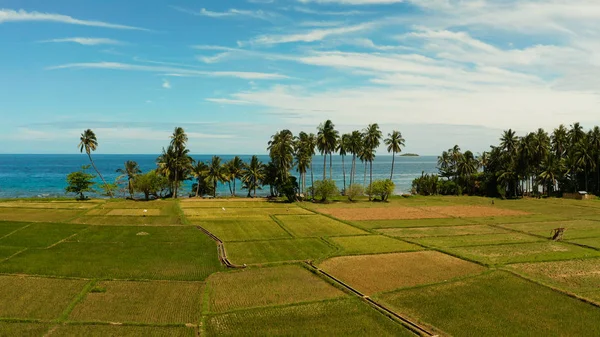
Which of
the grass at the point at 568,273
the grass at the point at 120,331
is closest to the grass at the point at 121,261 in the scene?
the grass at the point at 120,331

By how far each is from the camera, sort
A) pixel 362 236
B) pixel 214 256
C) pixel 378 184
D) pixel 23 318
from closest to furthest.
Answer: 1. pixel 23 318
2. pixel 214 256
3. pixel 362 236
4. pixel 378 184

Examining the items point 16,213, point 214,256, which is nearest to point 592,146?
point 214,256

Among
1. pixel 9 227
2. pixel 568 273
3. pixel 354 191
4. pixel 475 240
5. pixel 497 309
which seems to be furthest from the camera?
pixel 354 191

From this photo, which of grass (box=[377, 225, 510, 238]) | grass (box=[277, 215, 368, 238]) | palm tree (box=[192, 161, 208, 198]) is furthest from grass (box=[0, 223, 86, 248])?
grass (box=[377, 225, 510, 238])

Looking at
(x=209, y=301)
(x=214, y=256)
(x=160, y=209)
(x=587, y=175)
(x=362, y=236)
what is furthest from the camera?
(x=587, y=175)

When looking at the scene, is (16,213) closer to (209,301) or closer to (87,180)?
(87,180)

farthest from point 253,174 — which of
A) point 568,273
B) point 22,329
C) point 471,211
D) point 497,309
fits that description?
point 497,309

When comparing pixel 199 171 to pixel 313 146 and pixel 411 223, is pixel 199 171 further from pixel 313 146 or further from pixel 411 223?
pixel 411 223
